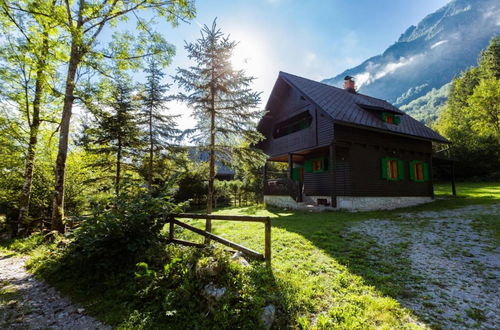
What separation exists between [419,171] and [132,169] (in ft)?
55.8

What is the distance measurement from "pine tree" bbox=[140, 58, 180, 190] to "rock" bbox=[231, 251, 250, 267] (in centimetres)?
850

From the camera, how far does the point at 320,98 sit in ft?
42.5

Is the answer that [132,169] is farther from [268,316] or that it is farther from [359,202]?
[359,202]

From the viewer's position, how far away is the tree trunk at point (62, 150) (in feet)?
23.6

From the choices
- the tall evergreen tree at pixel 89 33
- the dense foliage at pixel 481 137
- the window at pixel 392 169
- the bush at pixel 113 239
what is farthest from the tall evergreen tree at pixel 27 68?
the dense foliage at pixel 481 137

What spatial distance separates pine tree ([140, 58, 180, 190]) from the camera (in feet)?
37.1

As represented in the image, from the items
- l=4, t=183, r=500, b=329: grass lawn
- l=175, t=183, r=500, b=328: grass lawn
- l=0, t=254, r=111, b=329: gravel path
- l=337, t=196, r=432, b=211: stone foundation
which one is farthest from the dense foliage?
l=0, t=254, r=111, b=329: gravel path

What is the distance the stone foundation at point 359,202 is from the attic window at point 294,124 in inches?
187

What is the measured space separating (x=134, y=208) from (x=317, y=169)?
1180 cm

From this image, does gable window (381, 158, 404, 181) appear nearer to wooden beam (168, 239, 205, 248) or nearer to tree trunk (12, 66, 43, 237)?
wooden beam (168, 239, 205, 248)

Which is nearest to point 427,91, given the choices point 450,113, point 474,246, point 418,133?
point 450,113

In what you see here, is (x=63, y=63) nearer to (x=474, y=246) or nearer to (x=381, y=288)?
(x=381, y=288)

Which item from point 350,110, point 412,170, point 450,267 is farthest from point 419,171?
point 450,267

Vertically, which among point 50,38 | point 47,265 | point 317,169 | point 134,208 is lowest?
point 47,265
